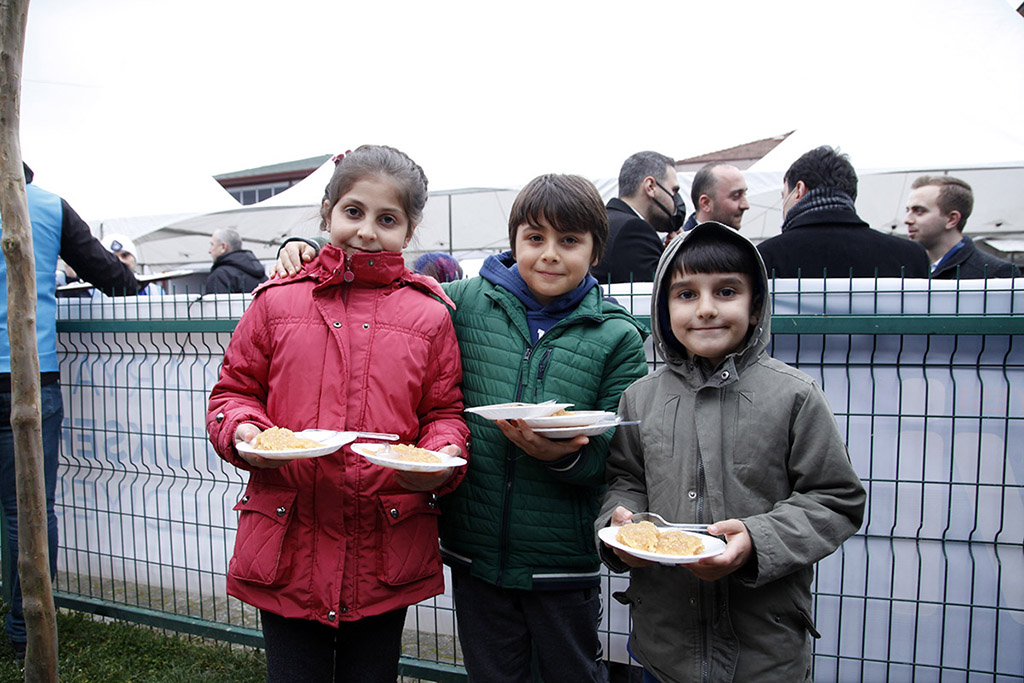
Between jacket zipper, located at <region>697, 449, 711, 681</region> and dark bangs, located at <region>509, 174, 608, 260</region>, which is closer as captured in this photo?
jacket zipper, located at <region>697, 449, 711, 681</region>

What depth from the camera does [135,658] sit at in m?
3.24

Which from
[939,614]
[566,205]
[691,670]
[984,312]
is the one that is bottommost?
[939,614]

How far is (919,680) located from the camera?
260cm

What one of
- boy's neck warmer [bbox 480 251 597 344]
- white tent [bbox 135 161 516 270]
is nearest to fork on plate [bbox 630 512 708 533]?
boy's neck warmer [bbox 480 251 597 344]

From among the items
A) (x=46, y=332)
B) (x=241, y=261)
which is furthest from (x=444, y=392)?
(x=241, y=261)

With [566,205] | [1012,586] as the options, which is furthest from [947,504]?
[566,205]

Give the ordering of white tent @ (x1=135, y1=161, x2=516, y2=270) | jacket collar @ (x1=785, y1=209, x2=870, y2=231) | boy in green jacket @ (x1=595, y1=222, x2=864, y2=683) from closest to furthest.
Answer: boy in green jacket @ (x1=595, y1=222, x2=864, y2=683) < jacket collar @ (x1=785, y1=209, x2=870, y2=231) < white tent @ (x1=135, y1=161, x2=516, y2=270)

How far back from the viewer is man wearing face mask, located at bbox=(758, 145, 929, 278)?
3.29 metres

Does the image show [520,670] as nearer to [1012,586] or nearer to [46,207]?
[1012,586]

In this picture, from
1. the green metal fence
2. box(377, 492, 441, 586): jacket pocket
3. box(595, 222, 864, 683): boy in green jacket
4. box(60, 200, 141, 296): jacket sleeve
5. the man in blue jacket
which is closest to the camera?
box(595, 222, 864, 683): boy in green jacket

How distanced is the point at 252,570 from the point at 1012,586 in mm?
2675

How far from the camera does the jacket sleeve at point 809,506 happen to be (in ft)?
5.00

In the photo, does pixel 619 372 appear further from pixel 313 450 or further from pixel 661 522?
pixel 313 450

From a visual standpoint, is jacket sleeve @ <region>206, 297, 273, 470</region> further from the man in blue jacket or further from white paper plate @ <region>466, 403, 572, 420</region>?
the man in blue jacket
